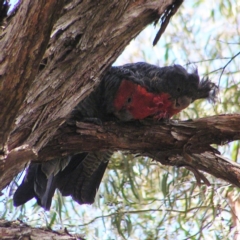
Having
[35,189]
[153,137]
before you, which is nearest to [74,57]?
[153,137]

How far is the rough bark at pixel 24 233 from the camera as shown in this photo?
1806mm

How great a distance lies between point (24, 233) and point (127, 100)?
744 millimetres

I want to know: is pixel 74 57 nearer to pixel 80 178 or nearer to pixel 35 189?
pixel 35 189

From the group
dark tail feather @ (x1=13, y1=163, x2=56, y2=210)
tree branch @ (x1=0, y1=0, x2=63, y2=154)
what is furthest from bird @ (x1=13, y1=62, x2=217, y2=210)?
tree branch @ (x1=0, y1=0, x2=63, y2=154)

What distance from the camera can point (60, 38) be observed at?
61.2 inches

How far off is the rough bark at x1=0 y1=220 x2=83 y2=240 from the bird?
376 mm

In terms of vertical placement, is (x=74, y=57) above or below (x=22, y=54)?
above

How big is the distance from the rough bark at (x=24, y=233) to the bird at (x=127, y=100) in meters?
0.38

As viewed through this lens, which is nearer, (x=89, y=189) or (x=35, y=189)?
(x=35, y=189)

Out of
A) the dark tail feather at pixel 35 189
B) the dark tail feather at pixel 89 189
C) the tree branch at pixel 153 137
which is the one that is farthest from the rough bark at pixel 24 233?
the dark tail feather at pixel 89 189

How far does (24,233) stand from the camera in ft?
5.97

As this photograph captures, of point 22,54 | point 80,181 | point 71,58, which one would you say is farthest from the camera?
point 80,181

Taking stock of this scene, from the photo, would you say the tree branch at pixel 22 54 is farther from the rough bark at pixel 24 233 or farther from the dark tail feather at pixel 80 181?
the dark tail feather at pixel 80 181

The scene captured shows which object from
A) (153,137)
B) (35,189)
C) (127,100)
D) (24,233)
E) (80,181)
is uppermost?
(127,100)
